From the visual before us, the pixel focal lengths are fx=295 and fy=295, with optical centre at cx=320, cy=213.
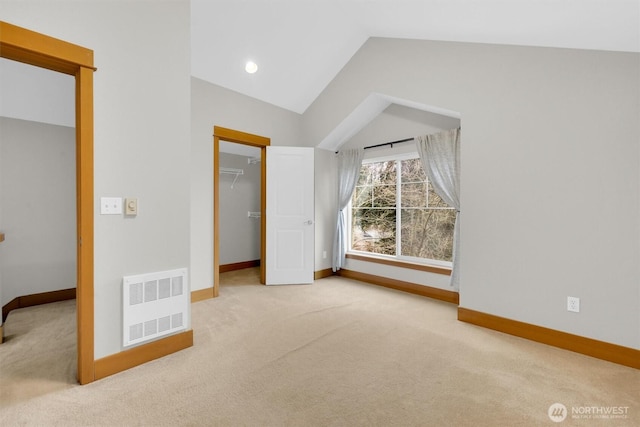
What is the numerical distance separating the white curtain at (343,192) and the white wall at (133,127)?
2.81 meters

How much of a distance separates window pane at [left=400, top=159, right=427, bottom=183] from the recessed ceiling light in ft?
7.76

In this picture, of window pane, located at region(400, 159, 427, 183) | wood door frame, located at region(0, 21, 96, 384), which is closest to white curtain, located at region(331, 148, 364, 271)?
window pane, located at region(400, 159, 427, 183)

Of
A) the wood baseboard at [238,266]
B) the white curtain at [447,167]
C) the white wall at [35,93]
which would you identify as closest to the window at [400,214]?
the white curtain at [447,167]

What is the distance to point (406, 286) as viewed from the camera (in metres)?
4.10

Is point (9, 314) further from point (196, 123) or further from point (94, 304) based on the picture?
point (196, 123)

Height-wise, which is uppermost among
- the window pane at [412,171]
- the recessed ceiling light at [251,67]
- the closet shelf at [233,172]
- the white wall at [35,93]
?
the recessed ceiling light at [251,67]

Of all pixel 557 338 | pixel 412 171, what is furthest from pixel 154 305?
pixel 412 171

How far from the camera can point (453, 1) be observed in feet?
7.58

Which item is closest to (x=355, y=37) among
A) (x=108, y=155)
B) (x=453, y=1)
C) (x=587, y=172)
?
(x=453, y=1)

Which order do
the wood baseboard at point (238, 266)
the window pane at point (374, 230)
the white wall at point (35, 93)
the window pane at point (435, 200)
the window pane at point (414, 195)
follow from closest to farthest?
the white wall at point (35, 93) < the window pane at point (435, 200) < the window pane at point (414, 195) < the window pane at point (374, 230) < the wood baseboard at point (238, 266)

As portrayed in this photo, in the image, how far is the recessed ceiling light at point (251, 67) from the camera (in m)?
3.67

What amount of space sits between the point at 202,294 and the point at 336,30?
3.60 m

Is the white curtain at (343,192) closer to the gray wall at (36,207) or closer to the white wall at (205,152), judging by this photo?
the white wall at (205,152)

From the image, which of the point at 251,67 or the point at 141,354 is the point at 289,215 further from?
the point at 141,354
